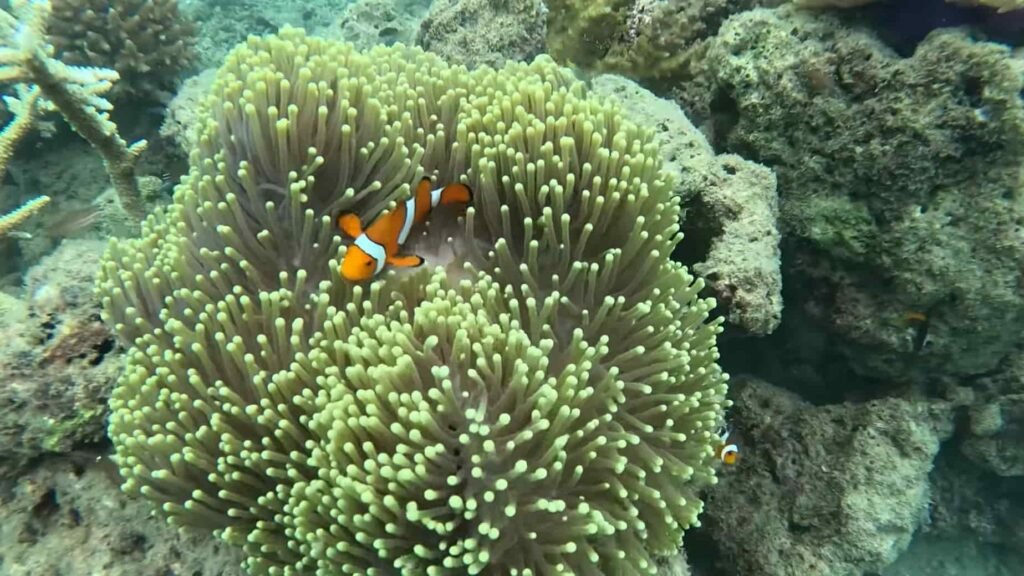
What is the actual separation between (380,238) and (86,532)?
77.3 inches

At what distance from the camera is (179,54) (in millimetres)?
6703

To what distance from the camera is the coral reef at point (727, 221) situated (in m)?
3.21

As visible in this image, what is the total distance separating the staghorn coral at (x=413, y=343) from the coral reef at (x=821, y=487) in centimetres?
124

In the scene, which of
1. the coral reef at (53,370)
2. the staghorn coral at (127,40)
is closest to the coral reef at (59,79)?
the coral reef at (53,370)

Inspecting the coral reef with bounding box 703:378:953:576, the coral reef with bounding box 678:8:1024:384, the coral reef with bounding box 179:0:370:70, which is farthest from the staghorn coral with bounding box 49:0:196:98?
the coral reef with bounding box 703:378:953:576

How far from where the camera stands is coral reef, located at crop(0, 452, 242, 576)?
8.98 ft

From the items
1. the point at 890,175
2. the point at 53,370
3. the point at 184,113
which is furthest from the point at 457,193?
the point at 184,113

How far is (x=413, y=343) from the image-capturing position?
2.26m

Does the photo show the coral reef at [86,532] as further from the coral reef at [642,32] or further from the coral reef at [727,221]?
the coral reef at [642,32]

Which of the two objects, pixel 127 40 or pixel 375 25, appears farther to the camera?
pixel 375 25

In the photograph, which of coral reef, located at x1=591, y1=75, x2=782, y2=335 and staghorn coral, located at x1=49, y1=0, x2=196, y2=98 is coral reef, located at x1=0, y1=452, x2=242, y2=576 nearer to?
coral reef, located at x1=591, y1=75, x2=782, y2=335

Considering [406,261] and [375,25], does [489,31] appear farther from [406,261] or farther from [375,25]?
[375,25]

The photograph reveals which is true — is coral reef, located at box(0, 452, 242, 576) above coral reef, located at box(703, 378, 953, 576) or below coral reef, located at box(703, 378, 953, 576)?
below

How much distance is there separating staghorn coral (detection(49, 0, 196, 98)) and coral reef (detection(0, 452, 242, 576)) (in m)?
4.67
